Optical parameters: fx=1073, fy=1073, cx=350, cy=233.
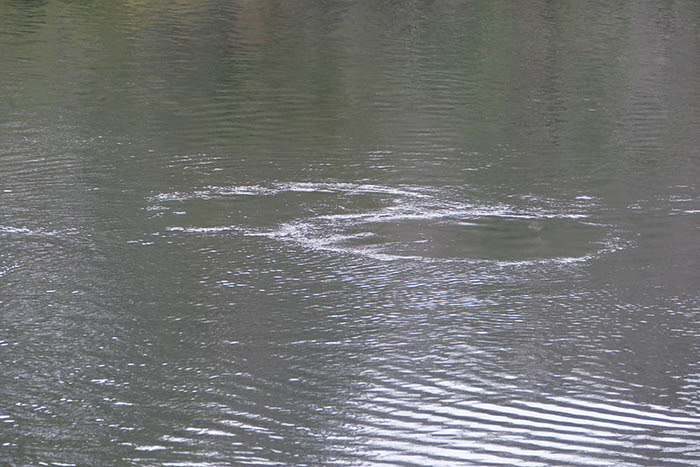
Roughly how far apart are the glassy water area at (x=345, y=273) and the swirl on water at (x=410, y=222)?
31 mm

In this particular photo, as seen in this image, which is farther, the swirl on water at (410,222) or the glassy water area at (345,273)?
the swirl on water at (410,222)

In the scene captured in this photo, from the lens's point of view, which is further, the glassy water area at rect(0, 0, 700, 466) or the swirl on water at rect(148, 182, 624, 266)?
the swirl on water at rect(148, 182, 624, 266)

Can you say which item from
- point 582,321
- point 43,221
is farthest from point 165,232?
point 582,321

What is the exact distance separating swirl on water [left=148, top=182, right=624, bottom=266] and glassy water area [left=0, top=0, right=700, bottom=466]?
0.03 meters

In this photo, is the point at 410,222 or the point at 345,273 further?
the point at 410,222

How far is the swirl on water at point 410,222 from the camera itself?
25.2 ft

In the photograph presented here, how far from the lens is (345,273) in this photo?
23.6ft

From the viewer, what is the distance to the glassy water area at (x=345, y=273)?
503 cm

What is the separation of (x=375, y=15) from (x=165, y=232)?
65.3ft

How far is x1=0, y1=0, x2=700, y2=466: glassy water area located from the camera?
5.03m

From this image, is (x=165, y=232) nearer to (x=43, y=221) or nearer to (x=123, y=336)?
(x=43, y=221)

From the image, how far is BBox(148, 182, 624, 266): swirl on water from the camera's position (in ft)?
25.2

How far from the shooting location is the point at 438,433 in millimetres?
4988

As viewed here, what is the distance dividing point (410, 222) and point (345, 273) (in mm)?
1256
